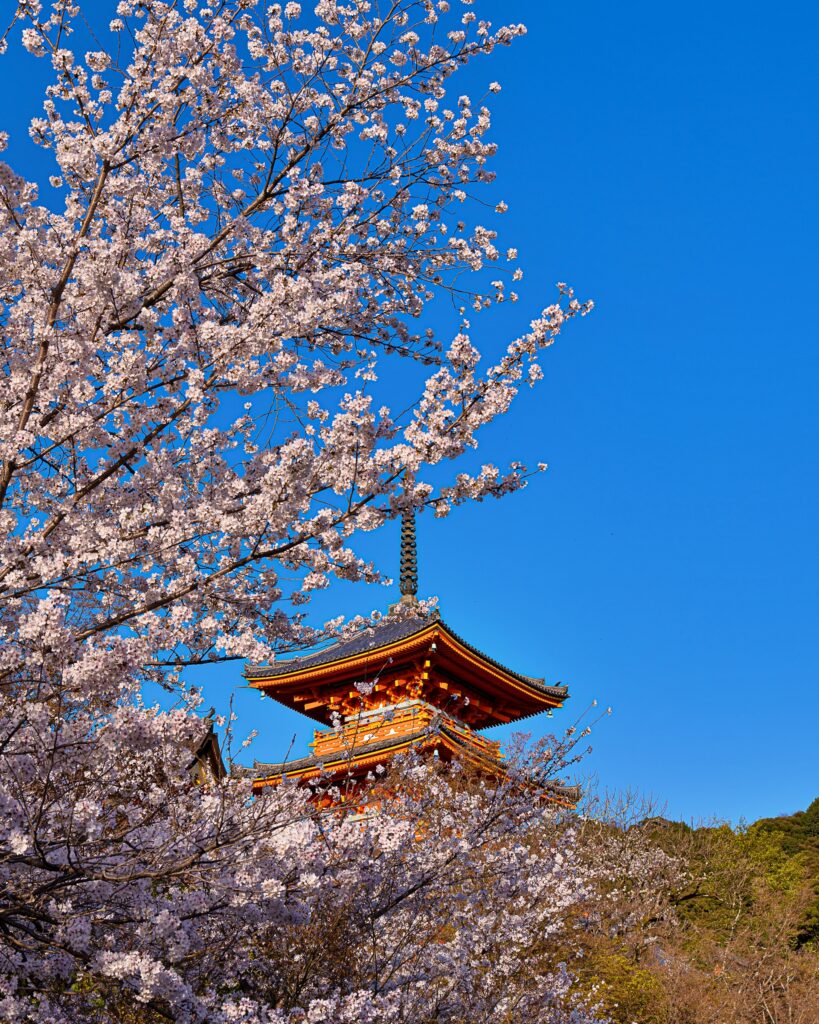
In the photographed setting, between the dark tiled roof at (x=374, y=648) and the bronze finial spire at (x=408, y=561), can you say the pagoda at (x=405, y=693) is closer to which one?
the dark tiled roof at (x=374, y=648)

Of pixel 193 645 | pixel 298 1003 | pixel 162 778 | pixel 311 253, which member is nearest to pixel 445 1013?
pixel 298 1003

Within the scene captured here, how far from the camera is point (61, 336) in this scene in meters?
4.07

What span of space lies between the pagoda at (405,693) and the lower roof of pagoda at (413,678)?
0.07 feet

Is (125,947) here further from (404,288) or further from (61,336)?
(404,288)

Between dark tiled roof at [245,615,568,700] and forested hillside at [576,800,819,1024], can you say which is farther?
dark tiled roof at [245,615,568,700]

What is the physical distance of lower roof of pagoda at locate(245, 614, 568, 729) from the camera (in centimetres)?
1870

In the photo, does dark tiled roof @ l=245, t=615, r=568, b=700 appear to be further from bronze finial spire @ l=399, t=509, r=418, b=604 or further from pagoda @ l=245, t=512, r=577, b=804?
bronze finial spire @ l=399, t=509, r=418, b=604

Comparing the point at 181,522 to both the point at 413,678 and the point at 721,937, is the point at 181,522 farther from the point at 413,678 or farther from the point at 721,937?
the point at 721,937

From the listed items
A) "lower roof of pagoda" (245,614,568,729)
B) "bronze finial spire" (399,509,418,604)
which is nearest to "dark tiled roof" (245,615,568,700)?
"lower roof of pagoda" (245,614,568,729)

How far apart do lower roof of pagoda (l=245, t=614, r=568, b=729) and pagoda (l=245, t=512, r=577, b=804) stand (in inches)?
0.9

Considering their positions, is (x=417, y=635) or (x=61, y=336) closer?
(x=61, y=336)

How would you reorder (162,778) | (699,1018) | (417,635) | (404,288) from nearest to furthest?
(162,778) → (404,288) → (699,1018) → (417,635)

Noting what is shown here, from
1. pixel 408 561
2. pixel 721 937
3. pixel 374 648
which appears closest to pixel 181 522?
pixel 374 648

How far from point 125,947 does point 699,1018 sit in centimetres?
1332
